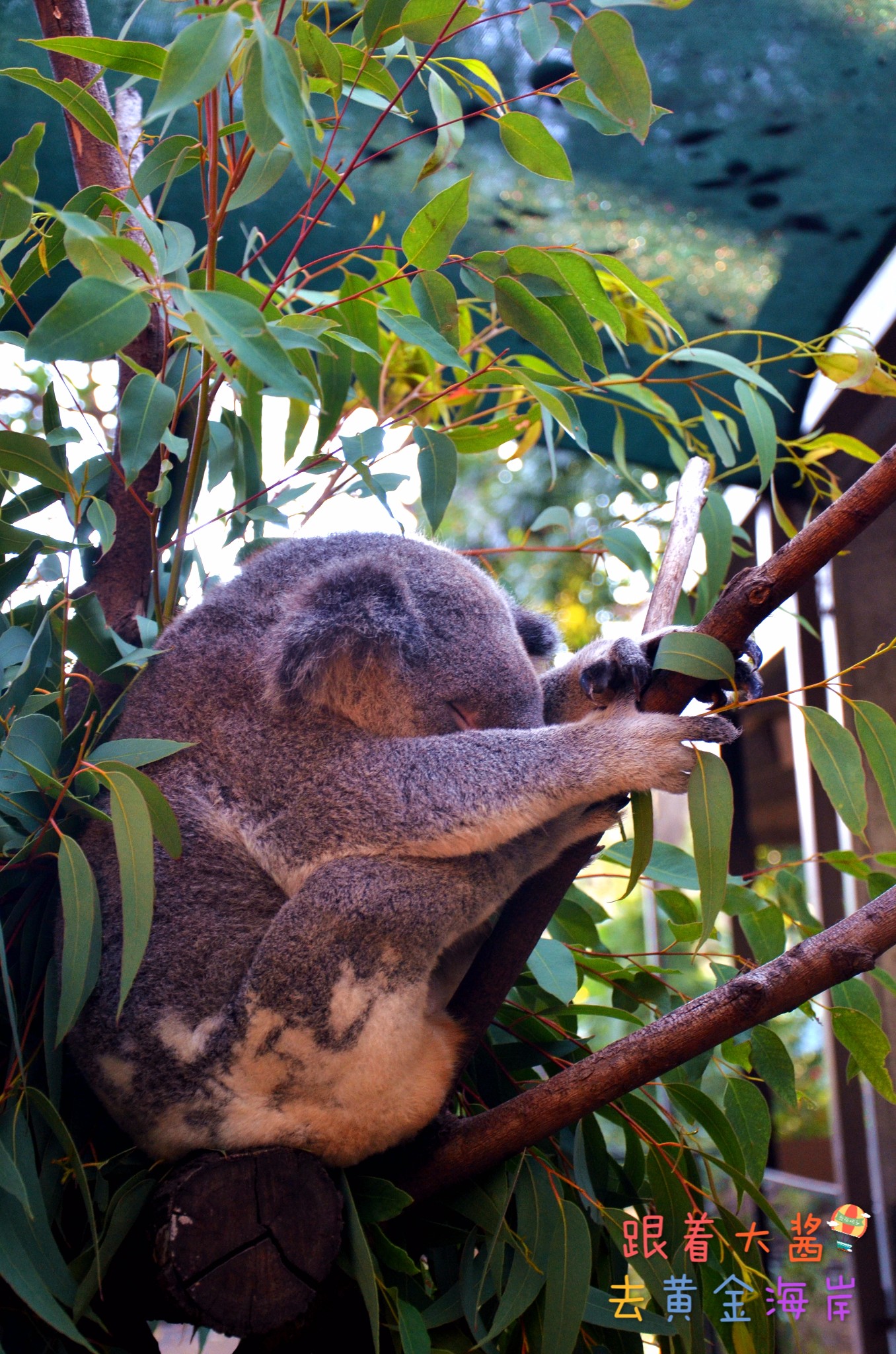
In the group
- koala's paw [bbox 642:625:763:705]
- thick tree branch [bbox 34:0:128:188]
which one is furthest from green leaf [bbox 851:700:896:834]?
thick tree branch [bbox 34:0:128:188]

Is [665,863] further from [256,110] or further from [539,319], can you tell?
[256,110]

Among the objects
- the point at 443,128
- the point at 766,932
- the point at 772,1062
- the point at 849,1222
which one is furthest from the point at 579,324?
the point at 849,1222

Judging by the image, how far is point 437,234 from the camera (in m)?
1.32

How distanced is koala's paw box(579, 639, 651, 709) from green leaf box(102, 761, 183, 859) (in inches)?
24.3

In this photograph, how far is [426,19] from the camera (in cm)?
126

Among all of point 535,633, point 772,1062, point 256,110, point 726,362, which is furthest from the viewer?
point 535,633

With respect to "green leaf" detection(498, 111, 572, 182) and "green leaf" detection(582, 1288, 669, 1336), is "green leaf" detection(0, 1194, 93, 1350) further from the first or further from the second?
"green leaf" detection(498, 111, 572, 182)

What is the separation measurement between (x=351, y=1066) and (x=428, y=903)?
0.76 ft

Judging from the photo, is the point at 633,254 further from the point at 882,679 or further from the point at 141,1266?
the point at 141,1266

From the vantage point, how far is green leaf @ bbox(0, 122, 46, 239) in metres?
1.18

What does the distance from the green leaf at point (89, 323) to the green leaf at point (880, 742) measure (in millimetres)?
1003

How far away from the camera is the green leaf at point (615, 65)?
109 centimetres

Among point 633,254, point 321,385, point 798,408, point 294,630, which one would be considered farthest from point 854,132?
point 294,630

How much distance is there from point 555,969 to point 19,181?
1301 mm
